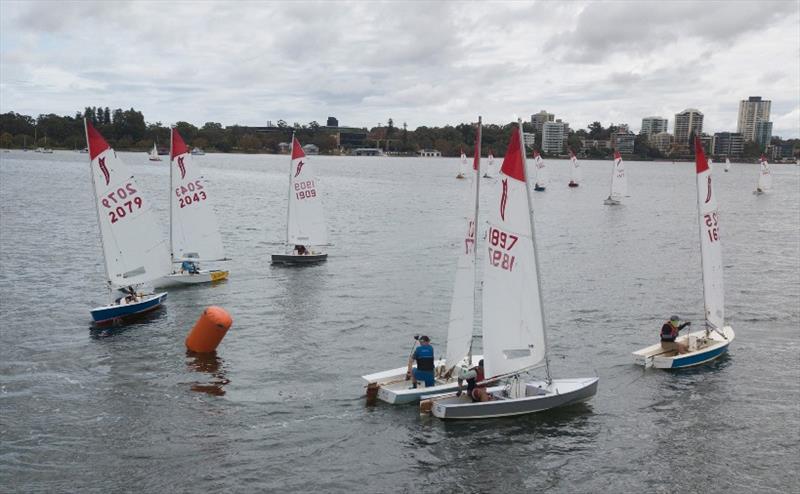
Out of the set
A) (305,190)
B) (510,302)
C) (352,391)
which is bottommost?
(352,391)

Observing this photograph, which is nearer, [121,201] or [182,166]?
[121,201]

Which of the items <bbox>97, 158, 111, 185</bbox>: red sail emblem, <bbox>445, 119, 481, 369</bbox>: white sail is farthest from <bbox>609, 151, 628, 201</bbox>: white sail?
<bbox>445, 119, 481, 369</bbox>: white sail

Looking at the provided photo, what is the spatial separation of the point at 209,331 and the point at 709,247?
69.2ft

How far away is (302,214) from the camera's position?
5044cm

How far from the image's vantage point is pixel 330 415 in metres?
22.7

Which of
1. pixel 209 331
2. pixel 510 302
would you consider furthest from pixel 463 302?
pixel 209 331

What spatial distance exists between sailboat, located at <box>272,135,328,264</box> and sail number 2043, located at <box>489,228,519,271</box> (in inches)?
1122

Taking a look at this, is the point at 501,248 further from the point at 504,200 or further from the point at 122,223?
the point at 122,223

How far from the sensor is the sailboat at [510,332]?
22.1 metres

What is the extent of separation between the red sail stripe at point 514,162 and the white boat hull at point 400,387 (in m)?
7.15

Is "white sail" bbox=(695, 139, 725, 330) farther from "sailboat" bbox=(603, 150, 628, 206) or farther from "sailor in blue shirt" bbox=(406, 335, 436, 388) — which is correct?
"sailboat" bbox=(603, 150, 628, 206)

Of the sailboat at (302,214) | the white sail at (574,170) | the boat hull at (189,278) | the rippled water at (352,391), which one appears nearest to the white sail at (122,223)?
the rippled water at (352,391)

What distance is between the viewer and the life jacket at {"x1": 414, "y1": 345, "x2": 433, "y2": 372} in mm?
23094

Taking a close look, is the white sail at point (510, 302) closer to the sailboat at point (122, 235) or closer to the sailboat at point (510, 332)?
the sailboat at point (510, 332)
